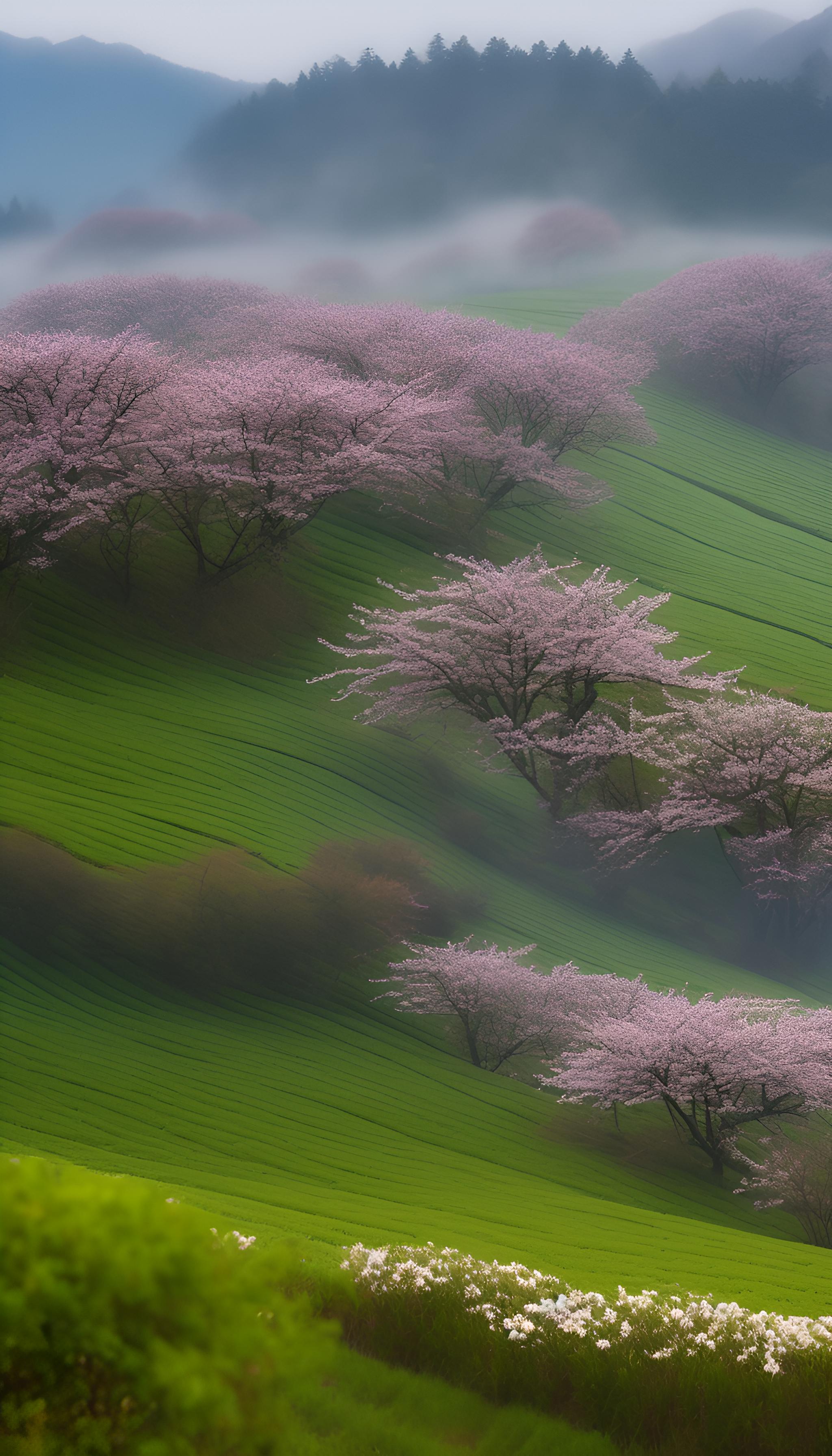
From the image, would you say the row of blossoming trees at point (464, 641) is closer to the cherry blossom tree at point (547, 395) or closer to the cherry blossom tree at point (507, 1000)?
the cherry blossom tree at point (507, 1000)

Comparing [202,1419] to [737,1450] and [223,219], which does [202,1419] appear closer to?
[737,1450]

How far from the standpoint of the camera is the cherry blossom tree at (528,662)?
16.0 metres

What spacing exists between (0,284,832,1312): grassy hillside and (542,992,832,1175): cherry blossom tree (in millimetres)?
767

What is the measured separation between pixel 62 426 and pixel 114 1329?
1729 cm

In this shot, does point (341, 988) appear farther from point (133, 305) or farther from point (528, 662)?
point (133, 305)

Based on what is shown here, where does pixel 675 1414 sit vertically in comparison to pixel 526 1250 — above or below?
above

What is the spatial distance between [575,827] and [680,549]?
13.8m

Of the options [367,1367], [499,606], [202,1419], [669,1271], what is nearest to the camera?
[202,1419]

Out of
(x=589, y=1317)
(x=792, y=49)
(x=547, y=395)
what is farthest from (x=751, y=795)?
(x=792, y=49)

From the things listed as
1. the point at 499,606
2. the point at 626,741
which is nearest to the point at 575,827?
the point at 626,741

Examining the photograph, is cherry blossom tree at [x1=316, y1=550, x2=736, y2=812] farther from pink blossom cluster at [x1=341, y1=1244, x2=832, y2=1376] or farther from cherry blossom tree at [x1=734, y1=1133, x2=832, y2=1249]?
pink blossom cluster at [x1=341, y1=1244, x2=832, y2=1376]

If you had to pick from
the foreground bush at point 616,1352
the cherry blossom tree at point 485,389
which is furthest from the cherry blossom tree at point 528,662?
the foreground bush at point 616,1352

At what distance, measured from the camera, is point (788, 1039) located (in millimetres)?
9945

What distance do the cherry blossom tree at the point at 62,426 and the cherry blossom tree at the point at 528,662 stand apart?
5884mm
